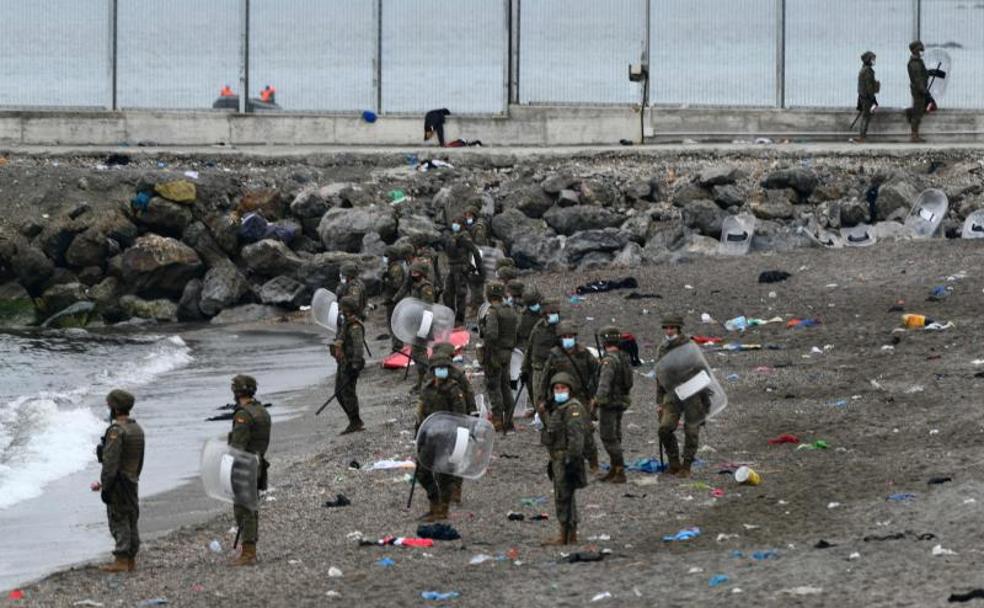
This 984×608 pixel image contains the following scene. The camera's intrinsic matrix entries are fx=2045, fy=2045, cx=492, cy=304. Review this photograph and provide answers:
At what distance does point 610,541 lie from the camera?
14445 mm

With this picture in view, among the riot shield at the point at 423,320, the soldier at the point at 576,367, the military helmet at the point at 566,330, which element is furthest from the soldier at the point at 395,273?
the military helmet at the point at 566,330

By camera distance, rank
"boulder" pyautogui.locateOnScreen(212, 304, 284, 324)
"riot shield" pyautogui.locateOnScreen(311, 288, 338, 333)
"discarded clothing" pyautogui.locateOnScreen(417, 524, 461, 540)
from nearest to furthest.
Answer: "discarded clothing" pyautogui.locateOnScreen(417, 524, 461, 540), "riot shield" pyautogui.locateOnScreen(311, 288, 338, 333), "boulder" pyautogui.locateOnScreen(212, 304, 284, 324)

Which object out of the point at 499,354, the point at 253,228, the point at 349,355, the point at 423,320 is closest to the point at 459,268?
the point at 423,320

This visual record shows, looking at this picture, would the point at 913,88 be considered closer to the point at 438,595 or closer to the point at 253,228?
the point at 253,228

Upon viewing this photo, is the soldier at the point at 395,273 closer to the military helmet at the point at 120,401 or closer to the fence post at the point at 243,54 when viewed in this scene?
the military helmet at the point at 120,401

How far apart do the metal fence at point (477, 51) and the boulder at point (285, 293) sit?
576 centimetres

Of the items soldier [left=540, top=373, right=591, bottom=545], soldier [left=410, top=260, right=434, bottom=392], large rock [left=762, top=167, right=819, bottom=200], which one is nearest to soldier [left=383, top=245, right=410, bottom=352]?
soldier [left=410, top=260, right=434, bottom=392]

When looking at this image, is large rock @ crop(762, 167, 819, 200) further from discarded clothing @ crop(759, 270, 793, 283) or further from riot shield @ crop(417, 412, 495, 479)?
riot shield @ crop(417, 412, 495, 479)

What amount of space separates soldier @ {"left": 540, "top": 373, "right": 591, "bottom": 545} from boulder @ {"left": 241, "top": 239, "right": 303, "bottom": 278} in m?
18.5

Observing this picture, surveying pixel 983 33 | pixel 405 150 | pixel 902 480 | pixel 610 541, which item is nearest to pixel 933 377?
pixel 902 480

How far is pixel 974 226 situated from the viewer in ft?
100

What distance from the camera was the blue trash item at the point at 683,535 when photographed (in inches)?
564

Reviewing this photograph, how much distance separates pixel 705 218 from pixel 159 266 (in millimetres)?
8703

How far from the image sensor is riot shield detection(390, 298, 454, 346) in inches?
814
